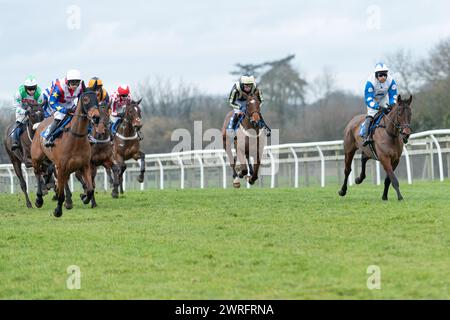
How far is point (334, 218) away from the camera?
39.9 ft

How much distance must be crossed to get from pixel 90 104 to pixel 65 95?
130cm

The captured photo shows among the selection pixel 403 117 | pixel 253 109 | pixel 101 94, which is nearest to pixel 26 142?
pixel 101 94

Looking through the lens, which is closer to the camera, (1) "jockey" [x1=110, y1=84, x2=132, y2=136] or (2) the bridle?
(2) the bridle

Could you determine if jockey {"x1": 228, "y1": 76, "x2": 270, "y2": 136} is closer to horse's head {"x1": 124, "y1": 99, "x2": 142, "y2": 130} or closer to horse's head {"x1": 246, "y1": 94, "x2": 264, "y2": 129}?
horse's head {"x1": 246, "y1": 94, "x2": 264, "y2": 129}

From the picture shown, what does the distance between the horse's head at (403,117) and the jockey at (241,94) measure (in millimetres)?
2642

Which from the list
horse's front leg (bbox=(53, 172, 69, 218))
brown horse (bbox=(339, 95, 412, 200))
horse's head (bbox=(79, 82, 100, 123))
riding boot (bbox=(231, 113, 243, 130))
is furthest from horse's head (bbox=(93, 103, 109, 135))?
brown horse (bbox=(339, 95, 412, 200))

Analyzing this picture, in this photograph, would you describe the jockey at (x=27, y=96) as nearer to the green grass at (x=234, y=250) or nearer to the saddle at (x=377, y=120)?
the green grass at (x=234, y=250)

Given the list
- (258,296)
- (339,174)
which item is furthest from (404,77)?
(258,296)

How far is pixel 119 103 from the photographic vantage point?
66.1 feet

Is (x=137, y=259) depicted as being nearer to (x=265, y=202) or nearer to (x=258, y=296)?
(x=258, y=296)

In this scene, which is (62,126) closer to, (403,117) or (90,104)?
(90,104)

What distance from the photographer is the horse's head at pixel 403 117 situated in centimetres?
1458

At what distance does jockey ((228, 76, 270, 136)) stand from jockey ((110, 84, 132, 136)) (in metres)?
3.37

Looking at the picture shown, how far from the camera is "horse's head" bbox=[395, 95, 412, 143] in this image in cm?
1458
